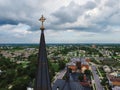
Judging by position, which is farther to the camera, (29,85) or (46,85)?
(29,85)

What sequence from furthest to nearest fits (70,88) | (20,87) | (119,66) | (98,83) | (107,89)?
(119,66), (98,83), (107,89), (20,87), (70,88)

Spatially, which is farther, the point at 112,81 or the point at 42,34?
the point at 112,81

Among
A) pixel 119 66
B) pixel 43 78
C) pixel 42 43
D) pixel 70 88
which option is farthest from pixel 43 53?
pixel 119 66

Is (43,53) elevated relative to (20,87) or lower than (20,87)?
elevated

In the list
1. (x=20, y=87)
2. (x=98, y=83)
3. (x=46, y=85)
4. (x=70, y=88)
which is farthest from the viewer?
(x=98, y=83)

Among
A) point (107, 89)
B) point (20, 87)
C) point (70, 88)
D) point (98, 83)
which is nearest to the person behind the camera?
point (70, 88)

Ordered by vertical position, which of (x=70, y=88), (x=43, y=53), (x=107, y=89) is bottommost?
(x=107, y=89)

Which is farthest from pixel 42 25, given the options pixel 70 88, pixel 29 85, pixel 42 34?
pixel 29 85

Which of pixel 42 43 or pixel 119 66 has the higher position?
pixel 42 43

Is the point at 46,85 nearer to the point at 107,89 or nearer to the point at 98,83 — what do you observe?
the point at 107,89

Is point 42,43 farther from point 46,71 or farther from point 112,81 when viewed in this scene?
point 112,81
